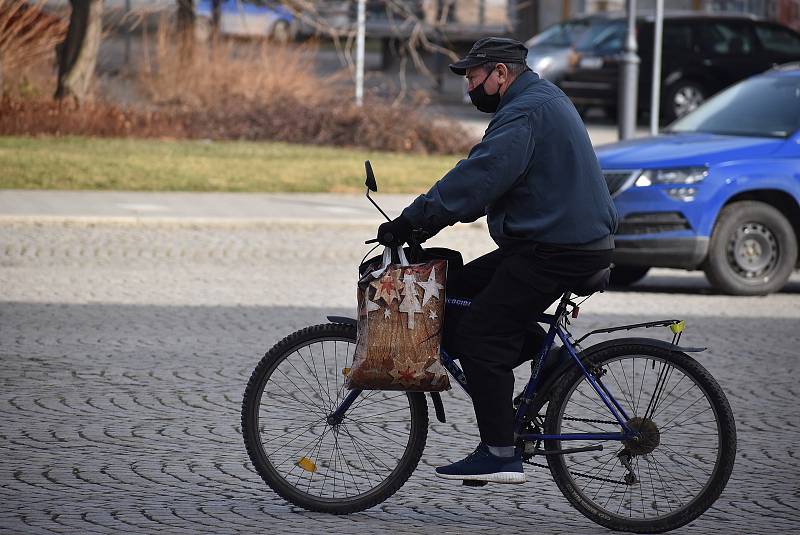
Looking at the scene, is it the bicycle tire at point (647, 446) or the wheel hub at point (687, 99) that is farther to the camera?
the wheel hub at point (687, 99)

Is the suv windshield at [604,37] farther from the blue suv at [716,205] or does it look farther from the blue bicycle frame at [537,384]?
the blue bicycle frame at [537,384]

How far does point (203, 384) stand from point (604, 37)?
72.0 feet

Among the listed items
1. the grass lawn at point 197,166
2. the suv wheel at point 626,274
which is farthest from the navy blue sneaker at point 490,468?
the grass lawn at point 197,166

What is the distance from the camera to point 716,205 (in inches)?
447

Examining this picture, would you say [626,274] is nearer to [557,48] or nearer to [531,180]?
[531,180]

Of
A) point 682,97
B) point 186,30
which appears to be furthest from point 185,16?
point 682,97

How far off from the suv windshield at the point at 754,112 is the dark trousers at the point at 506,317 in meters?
7.12

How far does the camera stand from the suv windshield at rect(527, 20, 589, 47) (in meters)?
29.6

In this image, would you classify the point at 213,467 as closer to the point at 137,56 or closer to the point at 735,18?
the point at 137,56

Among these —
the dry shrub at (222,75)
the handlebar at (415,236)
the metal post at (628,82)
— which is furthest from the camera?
the dry shrub at (222,75)

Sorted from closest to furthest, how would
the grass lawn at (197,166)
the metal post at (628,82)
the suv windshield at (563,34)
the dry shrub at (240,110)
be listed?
1. the grass lawn at (197,166)
2. the metal post at (628,82)
3. the dry shrub at (240,110)
4. the suv windshield at (563,34)

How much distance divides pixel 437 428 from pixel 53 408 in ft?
5.85

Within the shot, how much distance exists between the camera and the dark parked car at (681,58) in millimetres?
28172

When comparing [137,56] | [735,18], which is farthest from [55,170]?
[735,18]
